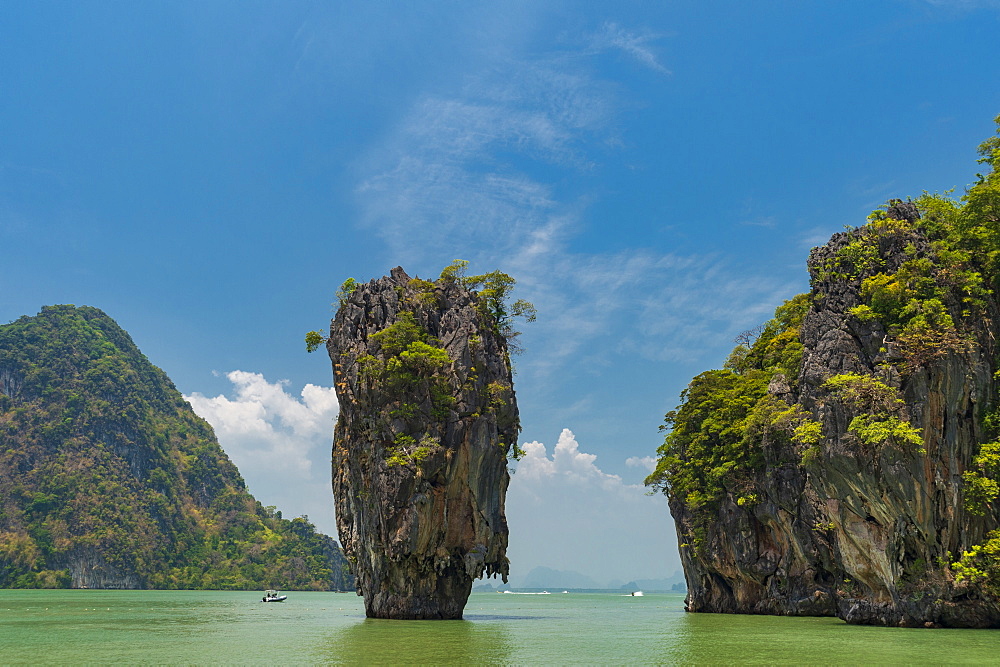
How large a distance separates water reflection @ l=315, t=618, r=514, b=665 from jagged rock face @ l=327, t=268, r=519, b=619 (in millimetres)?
2919

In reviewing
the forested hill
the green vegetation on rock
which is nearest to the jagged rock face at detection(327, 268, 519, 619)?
the green vegetation on rock

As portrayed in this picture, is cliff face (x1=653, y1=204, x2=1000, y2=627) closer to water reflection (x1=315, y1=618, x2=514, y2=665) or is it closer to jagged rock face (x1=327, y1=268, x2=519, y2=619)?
jagged rock face (x1=327, y1=268, x2=519, y2=619)

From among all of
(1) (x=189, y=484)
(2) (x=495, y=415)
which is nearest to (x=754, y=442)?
(2) (x=495, y=415)

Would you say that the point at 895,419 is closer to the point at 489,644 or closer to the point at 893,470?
the point at 893,470

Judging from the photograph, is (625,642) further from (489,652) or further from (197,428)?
(197,428)

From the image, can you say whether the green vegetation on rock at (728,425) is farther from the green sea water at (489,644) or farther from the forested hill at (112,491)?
the forested hill at (112,491)

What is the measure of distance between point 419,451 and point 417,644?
1163cm

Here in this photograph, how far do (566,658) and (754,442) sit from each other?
69.4ft

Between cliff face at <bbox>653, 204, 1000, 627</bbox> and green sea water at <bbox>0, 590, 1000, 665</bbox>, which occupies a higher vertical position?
cliff face at <bbox>653, 204, 1000, 627</bbox>

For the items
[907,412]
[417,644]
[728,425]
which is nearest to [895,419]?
[907,412]

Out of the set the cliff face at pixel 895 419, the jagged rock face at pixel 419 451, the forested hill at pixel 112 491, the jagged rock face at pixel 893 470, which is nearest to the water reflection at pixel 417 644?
the jagged rock face at pixel 419 451

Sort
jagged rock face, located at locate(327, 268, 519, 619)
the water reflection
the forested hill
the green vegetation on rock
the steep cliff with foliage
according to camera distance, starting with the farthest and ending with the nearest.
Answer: the forested hill < the green vegetation on rock < jagged rock face, located at locate(327, 268, 519, 619) < the steep cliff with foliage < the water reflection

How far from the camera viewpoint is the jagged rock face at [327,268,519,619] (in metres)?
35.6

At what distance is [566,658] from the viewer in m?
22.8
